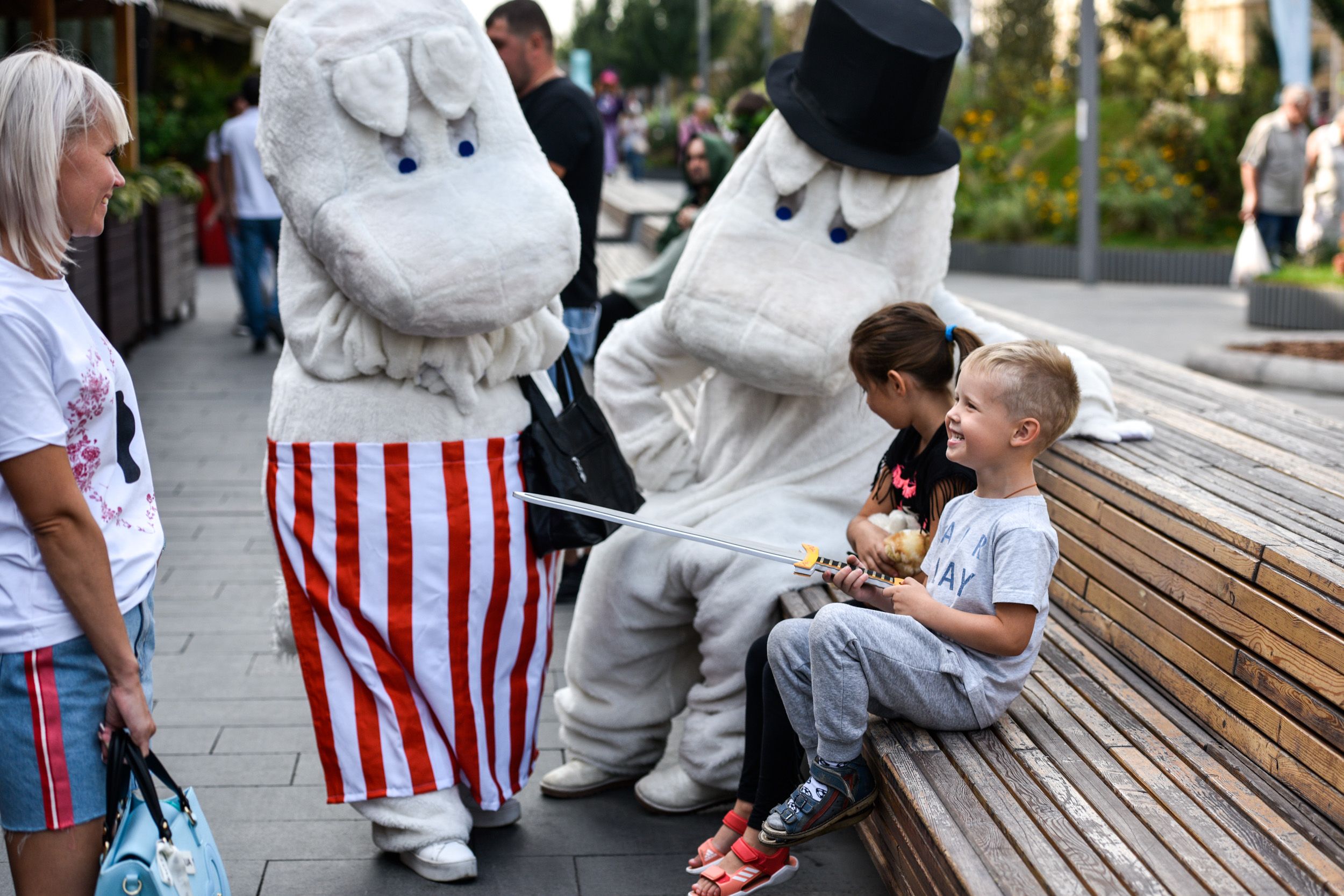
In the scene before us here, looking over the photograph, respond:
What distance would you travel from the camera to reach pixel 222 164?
1065 cm

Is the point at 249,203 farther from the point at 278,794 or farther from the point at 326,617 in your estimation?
the point at 326,617

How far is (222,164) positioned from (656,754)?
817 cm

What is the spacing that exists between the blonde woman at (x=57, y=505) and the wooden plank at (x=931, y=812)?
1263 millimetres

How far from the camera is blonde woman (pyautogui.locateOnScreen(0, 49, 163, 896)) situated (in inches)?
82.1

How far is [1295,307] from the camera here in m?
11.0

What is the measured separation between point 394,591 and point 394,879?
67cm

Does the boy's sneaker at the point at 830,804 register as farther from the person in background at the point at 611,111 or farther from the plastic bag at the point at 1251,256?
the person in background at the point at 611,111

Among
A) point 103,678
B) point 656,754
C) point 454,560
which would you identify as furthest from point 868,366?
point 103,678

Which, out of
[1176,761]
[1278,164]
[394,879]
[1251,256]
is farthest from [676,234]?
[1278,164]

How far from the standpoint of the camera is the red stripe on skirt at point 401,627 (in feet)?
10.5

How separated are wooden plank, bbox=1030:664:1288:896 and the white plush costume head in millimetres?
1398

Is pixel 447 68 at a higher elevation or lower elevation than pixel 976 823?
higher

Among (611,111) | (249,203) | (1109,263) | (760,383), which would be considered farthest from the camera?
(611,111)

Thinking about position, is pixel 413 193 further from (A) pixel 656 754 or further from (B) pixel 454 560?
(A) pixel 656 754
